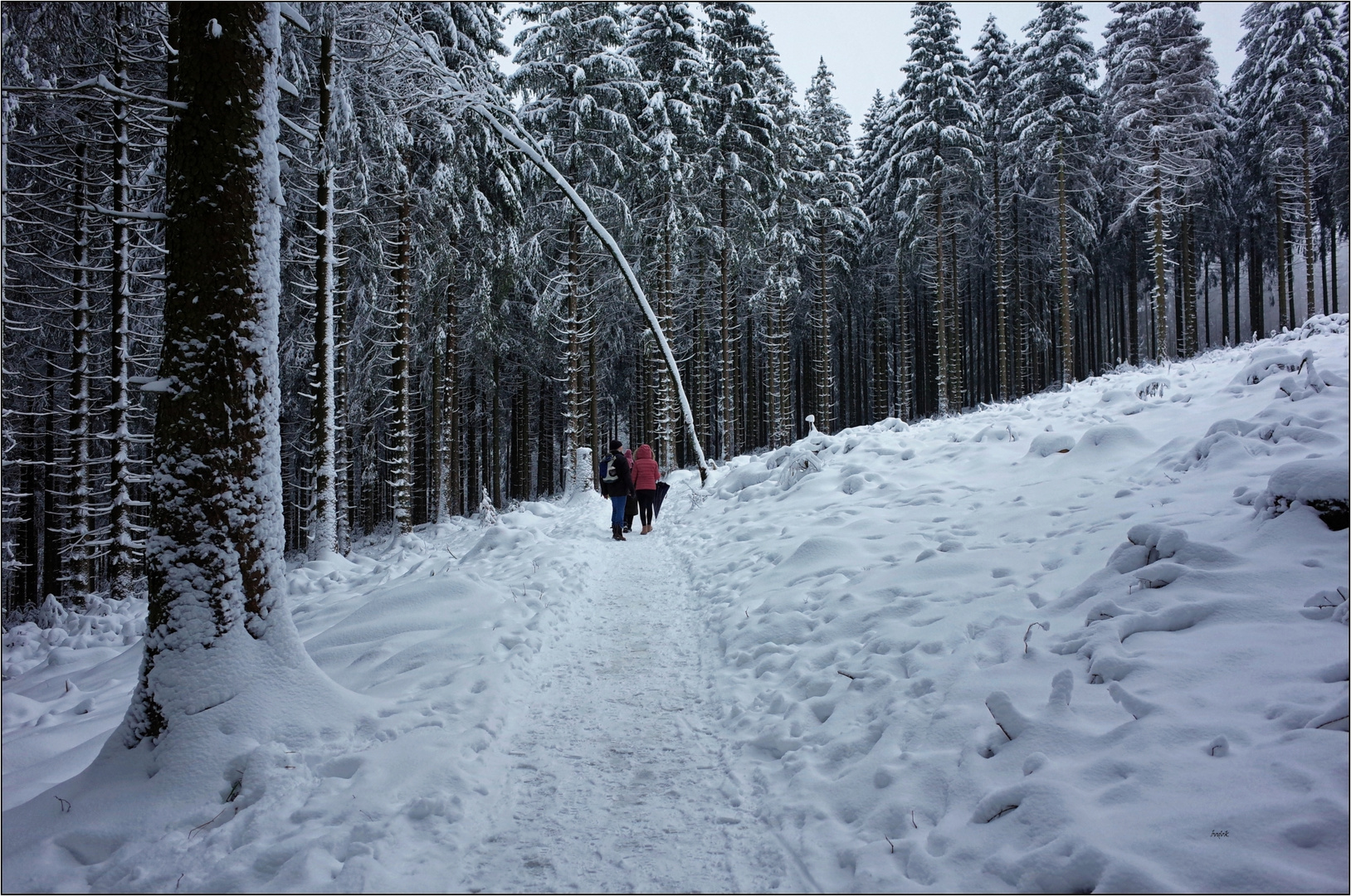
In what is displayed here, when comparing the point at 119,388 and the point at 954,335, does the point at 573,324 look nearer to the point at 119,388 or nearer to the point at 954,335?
the point at 119,388

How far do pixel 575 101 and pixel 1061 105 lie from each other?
18.5m

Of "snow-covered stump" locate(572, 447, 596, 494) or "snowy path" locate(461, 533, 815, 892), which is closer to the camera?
"snowy path" locate(461, 533, 815, 892)

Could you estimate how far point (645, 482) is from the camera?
12680 millimetres

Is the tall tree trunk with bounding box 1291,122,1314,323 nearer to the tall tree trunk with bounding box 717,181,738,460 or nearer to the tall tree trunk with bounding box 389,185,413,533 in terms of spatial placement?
the tall tree trunk with bounding box 717,181,738,460

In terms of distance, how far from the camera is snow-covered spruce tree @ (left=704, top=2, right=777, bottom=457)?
803 inches

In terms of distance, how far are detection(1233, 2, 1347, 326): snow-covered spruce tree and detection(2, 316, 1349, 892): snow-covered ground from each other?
22.9 meters

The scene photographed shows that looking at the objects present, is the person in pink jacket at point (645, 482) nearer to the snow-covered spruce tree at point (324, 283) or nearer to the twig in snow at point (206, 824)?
the snow-covered spruce tree at point (324, 283)

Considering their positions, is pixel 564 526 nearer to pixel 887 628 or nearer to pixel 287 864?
pixel 887 628

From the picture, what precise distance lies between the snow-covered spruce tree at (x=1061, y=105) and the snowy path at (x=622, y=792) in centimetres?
2342

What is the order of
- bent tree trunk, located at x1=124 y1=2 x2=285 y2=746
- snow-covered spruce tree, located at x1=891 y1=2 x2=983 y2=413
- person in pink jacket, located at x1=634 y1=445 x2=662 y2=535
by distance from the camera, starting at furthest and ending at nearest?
snow-covered spruce tree, located at x1=891 y1=2 x2=983 y2=413 → person in pink jacket, located at x1=634 y1=445 x2=662 y2=535 → bent tree trunk, located at x1=124 y1=2 x2=285 y2=746

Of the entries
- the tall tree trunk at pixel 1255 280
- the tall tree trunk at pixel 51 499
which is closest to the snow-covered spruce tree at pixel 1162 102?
the tall tree trunk at pixel 1255 280

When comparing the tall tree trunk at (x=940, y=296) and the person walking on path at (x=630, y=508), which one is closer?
the person walking on path at (x=630, y=508)

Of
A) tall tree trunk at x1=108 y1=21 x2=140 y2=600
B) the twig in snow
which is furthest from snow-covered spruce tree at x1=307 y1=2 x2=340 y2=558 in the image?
the twig in snow

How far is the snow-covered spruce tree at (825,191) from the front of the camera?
83.1 ft
